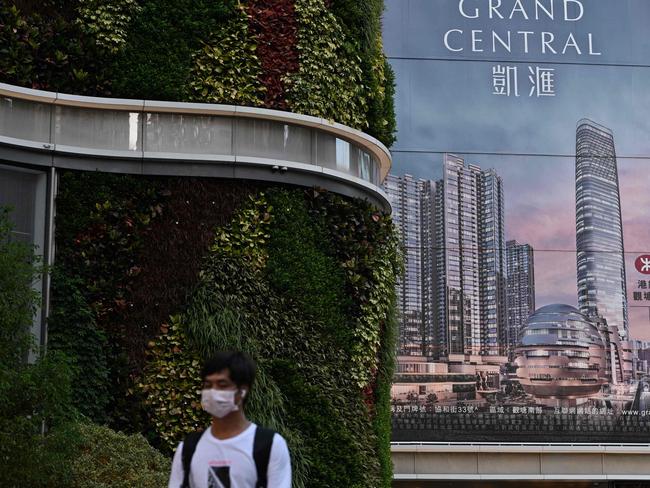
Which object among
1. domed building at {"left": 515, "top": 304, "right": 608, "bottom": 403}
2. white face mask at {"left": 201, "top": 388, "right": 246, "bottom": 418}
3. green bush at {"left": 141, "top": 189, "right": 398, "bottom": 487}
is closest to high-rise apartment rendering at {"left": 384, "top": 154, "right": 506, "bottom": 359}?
domed building at {"left": 515, "top": 304, "right": 608, "bottom": 403}

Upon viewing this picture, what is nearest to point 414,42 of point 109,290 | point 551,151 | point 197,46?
point 551,151

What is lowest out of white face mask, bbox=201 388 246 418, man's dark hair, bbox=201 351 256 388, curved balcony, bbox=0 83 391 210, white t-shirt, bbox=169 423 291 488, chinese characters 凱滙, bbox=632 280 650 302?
white t-shirt, bbox=169 423 291 488

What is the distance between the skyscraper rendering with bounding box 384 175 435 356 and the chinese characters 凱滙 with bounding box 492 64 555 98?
3681mm

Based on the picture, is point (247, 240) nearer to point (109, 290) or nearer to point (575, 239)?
point (109, 290)

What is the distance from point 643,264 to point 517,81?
6.43 m

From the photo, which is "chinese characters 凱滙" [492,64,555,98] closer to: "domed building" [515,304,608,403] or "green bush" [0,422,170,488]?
"domed building" [515,304,608,403]

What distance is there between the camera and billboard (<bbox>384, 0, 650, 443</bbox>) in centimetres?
2825

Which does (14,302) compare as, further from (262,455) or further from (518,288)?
(518,288)

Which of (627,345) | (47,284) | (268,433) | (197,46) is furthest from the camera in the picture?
(627,345)

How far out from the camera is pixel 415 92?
30.5m

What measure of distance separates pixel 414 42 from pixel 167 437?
791 inches

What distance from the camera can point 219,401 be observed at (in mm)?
4738

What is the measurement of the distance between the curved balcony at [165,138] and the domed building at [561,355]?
605 inches

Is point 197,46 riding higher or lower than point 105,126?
higher
